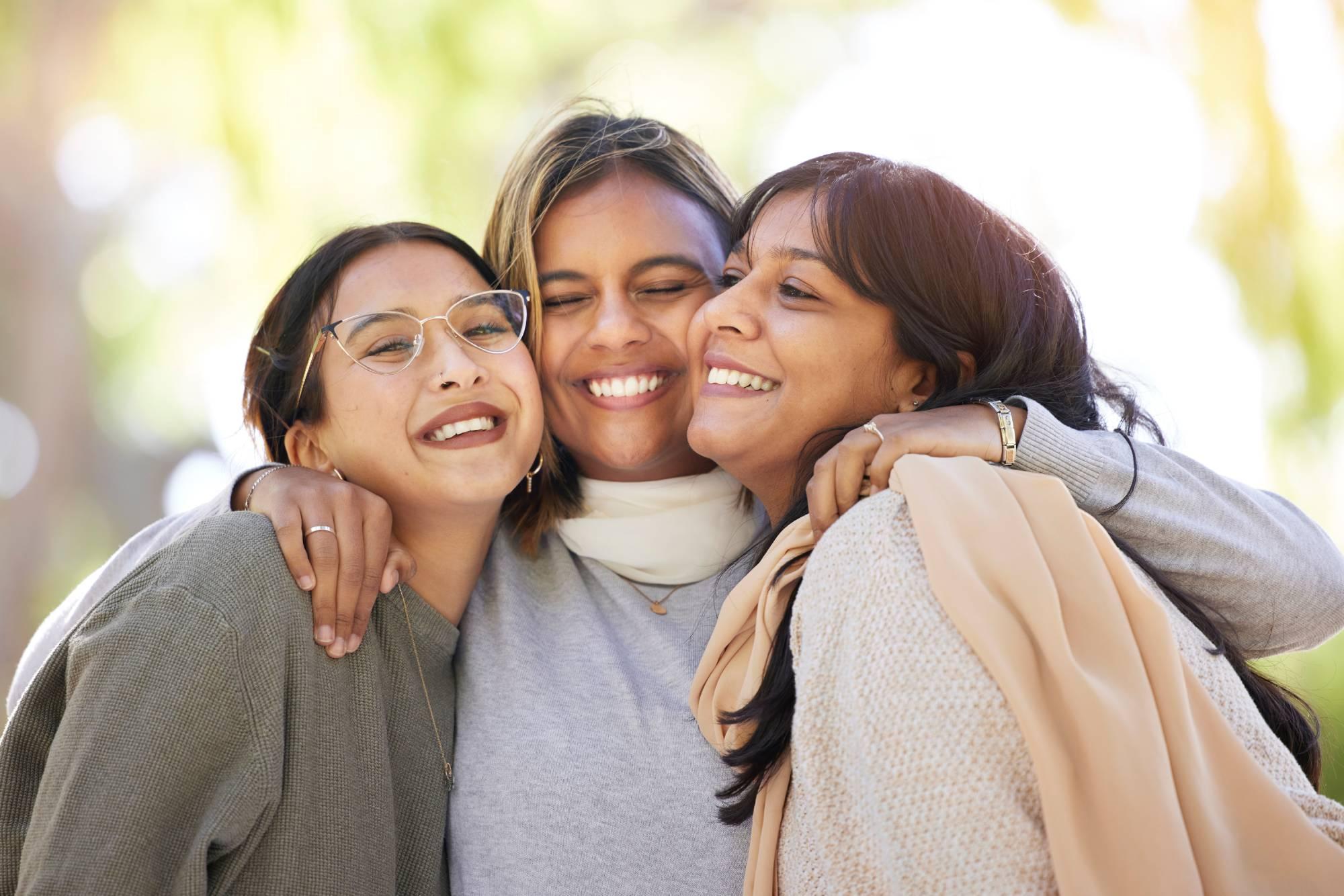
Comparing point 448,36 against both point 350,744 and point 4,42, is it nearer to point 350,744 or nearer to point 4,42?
point 4,42

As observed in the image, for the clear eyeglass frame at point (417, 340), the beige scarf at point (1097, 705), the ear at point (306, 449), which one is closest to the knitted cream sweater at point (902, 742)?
the beige scarf at point (1097, 705)

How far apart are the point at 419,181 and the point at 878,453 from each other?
5537mm

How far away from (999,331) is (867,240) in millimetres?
316

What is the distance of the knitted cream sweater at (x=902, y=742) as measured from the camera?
1.51 meters

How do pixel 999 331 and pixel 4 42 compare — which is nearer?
pixel 999 331

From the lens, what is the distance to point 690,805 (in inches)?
89.4

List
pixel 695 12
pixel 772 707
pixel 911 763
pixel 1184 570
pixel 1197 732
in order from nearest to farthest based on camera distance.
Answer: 1. pixel 911 763
2. pixel 1197 732
3. pixel 772 707
4. pixel 1184 570
5. pixel 695 12

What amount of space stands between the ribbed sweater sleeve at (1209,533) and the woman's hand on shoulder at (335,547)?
1.26 metres

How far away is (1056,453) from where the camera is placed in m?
2.05

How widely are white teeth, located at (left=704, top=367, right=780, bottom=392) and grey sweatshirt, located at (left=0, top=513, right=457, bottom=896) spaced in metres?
0.92

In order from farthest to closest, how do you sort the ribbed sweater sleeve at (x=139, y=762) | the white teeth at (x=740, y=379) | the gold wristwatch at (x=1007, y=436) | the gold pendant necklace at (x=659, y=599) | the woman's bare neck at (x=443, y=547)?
the gold pendant necklace at (x=659, y=599) < the woman's bare neck at (x=443, y=547) < the white teeth at (x=740, y=379) < the gold wristwatch at (x=1007, y=436) < the ribbed sweater sleeve at (x=139, y=762)

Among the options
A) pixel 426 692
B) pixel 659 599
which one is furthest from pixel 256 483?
pixel 659 599

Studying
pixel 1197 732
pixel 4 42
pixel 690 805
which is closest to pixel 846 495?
pixel 1197 732

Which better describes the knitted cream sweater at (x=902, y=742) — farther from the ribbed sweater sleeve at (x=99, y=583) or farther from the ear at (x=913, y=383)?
the ribbed sweater sleeve at (x=99, y=583)
